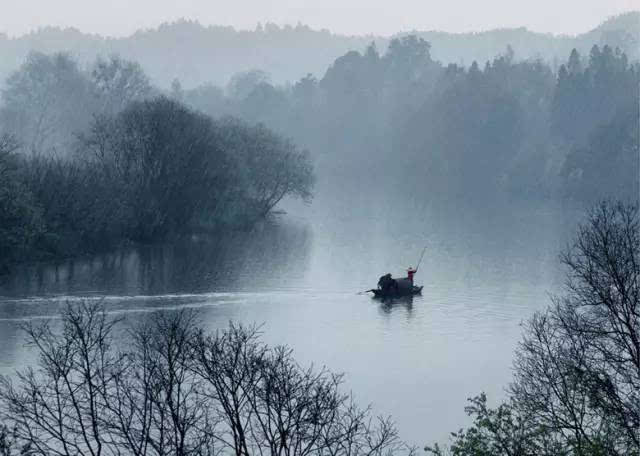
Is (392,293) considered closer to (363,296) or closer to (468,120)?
(363,296)

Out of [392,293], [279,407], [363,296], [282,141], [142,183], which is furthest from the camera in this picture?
[282,141]

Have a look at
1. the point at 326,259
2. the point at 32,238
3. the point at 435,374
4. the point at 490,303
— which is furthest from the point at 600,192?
the point at 435,374

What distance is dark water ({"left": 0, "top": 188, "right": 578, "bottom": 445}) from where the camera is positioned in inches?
1383

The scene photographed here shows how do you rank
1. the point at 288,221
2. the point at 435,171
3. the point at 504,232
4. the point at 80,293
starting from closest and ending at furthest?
the point at 80,293, the point at 504,232, the point at 288,221, the point at 435,171

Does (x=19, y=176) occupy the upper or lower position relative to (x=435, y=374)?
upper

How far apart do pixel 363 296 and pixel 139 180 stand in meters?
25.2

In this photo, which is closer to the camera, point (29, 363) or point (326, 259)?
point (29, 363)

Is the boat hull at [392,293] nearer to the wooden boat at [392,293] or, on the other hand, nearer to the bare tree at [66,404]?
the wooden boat at [392,293]

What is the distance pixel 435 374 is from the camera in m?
35.7

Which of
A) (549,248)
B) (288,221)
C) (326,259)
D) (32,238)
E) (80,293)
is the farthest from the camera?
(288,221)

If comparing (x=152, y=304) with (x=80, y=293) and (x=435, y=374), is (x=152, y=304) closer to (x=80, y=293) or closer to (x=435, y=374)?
(x=80, y=293)

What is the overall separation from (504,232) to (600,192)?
3175cm

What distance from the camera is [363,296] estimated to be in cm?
5044

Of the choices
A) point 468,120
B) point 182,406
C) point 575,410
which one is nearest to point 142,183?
point 182,406
